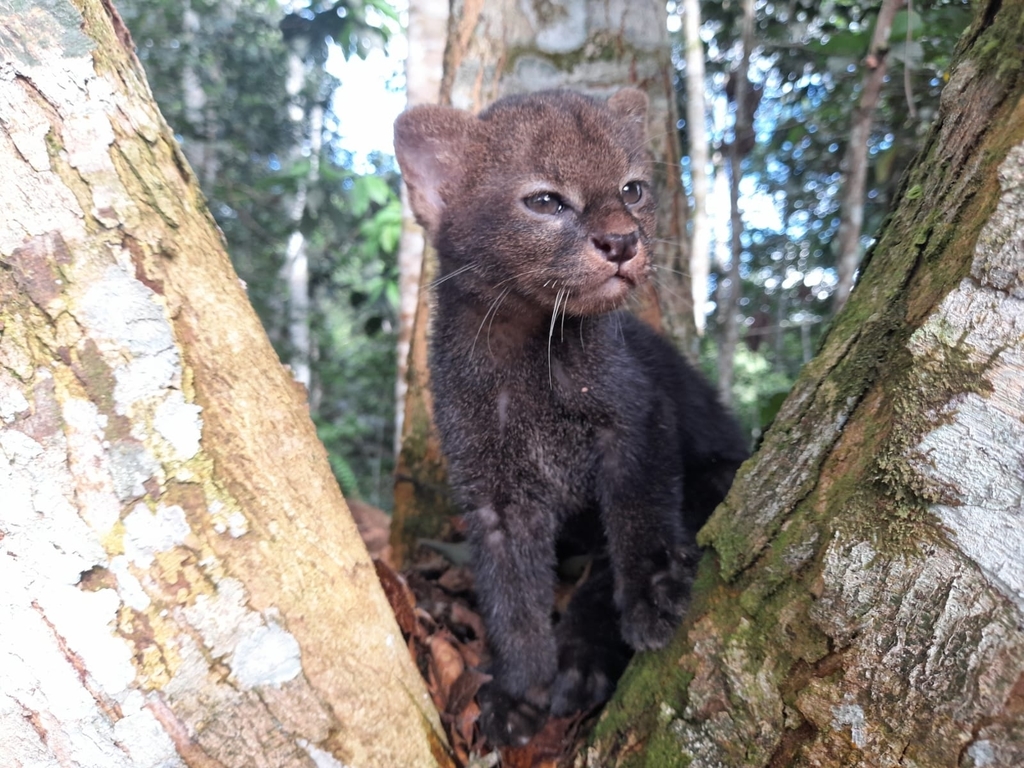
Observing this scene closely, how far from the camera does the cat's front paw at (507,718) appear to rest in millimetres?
2061

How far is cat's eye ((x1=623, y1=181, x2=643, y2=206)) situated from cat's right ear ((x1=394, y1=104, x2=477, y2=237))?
0.60m

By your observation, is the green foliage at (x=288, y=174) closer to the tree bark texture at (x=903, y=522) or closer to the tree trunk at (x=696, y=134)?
the tree trunk at (x=696, y=134)

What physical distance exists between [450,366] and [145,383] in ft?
3.93

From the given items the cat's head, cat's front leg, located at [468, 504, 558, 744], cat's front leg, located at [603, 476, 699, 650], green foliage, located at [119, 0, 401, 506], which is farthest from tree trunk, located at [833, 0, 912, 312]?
green foliage, located at [119, 0, 401, 506]

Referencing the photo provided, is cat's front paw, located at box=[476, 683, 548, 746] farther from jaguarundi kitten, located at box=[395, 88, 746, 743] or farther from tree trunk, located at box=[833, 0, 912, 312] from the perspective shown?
tree trunk, located at box=[833, 0, 912, 312]

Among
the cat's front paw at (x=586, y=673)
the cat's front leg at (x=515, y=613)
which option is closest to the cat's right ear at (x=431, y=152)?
the cat's front leg at (x=515, y=613)

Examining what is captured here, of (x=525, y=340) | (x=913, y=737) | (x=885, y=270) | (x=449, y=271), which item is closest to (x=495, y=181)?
(x=449, y=271)

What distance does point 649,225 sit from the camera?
2.54 metres

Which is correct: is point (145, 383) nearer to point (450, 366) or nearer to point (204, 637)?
point (204, 637)

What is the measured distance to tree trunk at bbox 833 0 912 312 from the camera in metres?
2.69

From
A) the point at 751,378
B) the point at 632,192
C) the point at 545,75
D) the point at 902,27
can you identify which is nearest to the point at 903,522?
the point at 632,192

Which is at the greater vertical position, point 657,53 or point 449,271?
point 657,53

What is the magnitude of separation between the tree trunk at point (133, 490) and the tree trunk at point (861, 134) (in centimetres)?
228

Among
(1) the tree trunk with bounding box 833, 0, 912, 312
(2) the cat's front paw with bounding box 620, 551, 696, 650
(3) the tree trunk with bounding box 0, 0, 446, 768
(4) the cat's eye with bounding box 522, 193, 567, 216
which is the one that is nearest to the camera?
(3) the tree trunk with bounding box 0, 0, 446, 768
